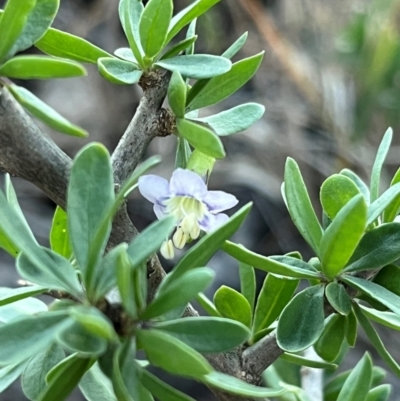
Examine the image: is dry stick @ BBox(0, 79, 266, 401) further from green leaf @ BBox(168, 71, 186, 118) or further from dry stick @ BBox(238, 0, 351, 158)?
dry stick @ BBox(238, 0, 351, 158)

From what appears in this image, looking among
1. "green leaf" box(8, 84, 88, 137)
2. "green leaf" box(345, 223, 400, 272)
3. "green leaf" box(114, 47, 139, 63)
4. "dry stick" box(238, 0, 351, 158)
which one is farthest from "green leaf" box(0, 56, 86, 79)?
"dry stick" box(238, 0, 351, 158)

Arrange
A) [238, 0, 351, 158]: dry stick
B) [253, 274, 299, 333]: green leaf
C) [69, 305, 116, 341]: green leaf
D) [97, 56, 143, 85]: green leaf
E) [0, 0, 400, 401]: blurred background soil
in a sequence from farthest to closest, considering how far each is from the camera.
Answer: [238, 0, 351, 158]: dry stick
[0, 0, 400, 401]: blurred background soil
[253, 274, 299, 333]: green leaf
[97, 56, 143, 85]: green leaf
[69, 305, 116, 341]: green leaf

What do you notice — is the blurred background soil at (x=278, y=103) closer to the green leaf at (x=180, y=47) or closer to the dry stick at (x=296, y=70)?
the dry stick at (x=296, y=70)

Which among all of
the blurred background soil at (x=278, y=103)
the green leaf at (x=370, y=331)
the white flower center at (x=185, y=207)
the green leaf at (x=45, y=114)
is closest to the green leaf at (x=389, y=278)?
the green leaf at (x=370, y=331)

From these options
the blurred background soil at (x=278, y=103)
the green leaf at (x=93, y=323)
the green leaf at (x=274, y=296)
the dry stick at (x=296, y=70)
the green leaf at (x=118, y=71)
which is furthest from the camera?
the dry stick at (x=296, y=70)

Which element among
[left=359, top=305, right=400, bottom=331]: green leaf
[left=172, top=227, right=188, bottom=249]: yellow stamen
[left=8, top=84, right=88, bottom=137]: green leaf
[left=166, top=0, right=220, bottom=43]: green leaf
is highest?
[left=166, top=0, right=220, bottom=43]: green leaf

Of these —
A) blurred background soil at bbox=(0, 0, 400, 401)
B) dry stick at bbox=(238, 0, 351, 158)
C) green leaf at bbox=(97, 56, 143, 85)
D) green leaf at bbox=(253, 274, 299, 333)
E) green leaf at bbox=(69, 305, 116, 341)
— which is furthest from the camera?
dry stick at bbox=(238, 0, 351, 158)

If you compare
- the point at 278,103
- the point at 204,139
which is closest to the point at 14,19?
the point at 204,139
